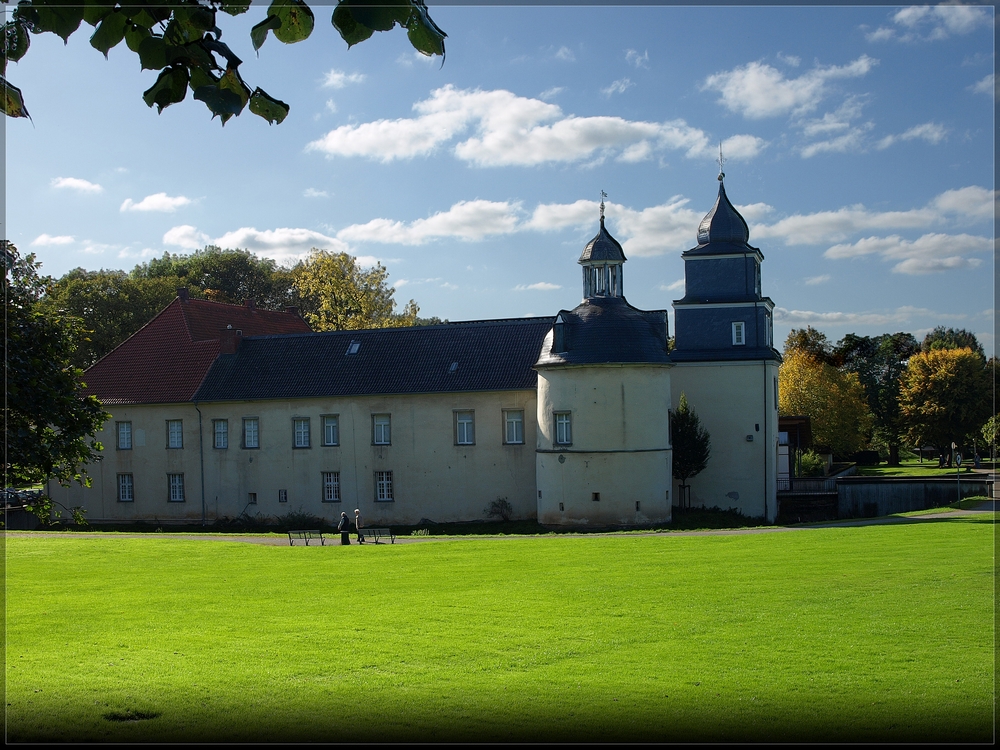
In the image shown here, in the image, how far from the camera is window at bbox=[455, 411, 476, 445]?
38094 millimetres

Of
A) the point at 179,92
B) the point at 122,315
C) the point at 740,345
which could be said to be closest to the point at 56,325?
the point at 179,92

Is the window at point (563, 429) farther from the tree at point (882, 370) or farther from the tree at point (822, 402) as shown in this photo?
the tree at point (882, 370)

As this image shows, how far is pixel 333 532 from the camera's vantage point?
35.2 meters

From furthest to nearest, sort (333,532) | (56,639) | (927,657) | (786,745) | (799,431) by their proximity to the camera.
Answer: (799,431)
(333,532)
(56,639)
(927,657)
(786,745)

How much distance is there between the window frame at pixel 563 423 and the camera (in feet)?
115

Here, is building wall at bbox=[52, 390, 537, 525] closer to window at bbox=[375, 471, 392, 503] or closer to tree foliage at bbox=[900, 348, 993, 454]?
window at bbox=[375, 471, 392, 503]

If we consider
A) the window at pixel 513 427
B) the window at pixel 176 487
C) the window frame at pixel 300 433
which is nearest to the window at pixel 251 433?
the window frame at pixel 300 433

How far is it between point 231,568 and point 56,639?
8.89m

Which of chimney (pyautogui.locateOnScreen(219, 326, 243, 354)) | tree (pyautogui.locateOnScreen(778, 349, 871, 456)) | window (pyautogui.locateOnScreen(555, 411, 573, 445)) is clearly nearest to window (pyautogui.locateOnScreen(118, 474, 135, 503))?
chimney (pyautogui.locateOnScreen(219, 326, 243, 354))

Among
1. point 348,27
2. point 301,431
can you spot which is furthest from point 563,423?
point 348,27

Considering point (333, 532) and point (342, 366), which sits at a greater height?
point (342, 366)

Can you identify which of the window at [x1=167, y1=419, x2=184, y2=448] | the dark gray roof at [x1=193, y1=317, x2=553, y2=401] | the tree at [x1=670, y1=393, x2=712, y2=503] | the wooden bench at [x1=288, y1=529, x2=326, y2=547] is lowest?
the wooden bench at [x1=288, y1=529, x2=326, y2=547]

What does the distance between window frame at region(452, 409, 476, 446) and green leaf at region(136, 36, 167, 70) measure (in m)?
33.8

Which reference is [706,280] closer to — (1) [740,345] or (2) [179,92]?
(1) [740,345]
